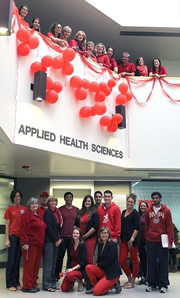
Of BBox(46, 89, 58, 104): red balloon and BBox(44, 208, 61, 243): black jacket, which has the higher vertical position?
BBox(46, 89, 58, 104): red balloon

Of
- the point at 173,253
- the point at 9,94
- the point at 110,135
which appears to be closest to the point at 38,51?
the point at 9,94

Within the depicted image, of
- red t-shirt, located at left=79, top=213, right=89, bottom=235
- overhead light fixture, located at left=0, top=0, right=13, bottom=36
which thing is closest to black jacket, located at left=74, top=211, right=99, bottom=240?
red t-shirt, located at left=79, top=213, right=89, bottom=235

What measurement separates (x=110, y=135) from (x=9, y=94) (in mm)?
2509

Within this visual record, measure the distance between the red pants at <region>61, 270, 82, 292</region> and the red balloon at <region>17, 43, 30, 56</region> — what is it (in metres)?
3.40

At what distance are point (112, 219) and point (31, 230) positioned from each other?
1.34 meters

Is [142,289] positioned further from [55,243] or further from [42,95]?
[42,95]

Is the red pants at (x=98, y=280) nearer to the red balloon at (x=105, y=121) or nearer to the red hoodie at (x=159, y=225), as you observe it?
the red hoodie at (x=159, y=225)

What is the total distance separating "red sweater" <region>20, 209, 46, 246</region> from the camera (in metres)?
4.66

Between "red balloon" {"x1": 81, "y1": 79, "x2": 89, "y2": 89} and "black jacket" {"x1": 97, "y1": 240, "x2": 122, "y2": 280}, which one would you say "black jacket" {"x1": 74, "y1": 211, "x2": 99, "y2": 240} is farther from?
"red balloon" {"x1": 81, "y1": 79, "x2": 89, "y2": 89}

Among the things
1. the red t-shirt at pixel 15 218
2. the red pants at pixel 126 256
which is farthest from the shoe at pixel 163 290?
the red t-shirt at pixel 15 218

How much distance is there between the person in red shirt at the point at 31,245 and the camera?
464 cm

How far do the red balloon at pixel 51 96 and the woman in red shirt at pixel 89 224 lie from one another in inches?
69.1

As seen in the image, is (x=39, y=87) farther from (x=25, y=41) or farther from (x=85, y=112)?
(x=85, y=112)

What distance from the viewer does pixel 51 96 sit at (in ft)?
16.2
